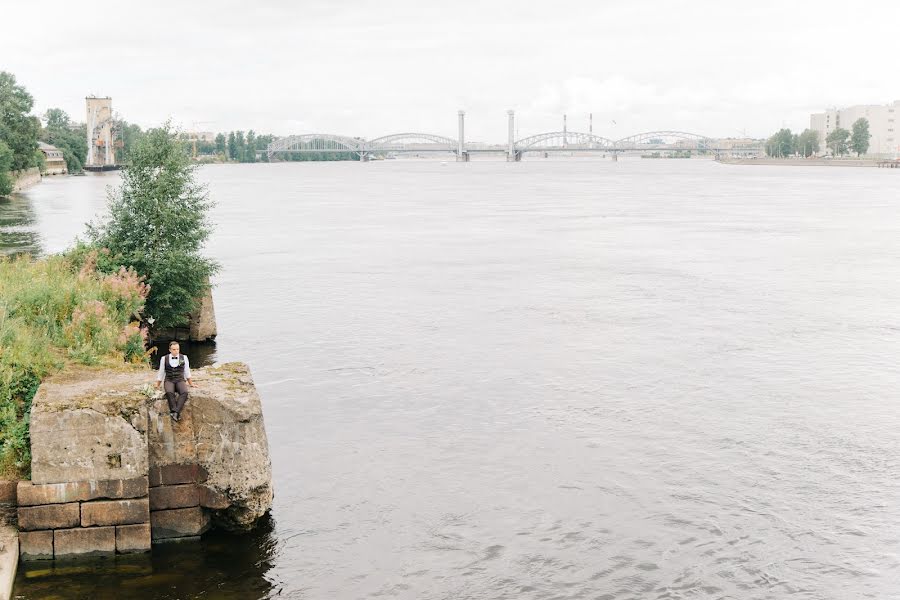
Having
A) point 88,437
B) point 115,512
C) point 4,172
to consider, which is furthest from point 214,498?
point 4,172

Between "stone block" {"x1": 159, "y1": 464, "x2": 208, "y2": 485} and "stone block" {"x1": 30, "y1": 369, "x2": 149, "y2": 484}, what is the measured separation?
1.57ft

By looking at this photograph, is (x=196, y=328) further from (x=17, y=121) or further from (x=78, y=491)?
(x=17, y=121)

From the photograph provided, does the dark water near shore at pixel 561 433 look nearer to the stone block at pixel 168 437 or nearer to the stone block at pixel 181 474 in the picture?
the stone block at pixel 181 474

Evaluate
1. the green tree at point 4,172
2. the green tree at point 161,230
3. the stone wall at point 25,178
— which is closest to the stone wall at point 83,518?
the green tree at point 161,230

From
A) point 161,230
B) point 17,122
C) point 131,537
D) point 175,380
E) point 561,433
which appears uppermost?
point 17,122

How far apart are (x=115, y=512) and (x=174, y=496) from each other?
0.93 metres

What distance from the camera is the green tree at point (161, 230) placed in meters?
28.4

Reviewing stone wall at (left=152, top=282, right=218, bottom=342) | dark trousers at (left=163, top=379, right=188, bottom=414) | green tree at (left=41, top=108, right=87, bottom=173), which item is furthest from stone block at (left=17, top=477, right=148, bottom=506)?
green tree at (left=41, top=108, right=87, bottom=173)

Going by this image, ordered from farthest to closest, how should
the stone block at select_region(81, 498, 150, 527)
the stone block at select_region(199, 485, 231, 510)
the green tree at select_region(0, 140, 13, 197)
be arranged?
the green tree at select_region(0, 140, 13, 197)
the stone block at select_region(199, 485, 231, 510)
the stone block at select_region(81, 498, 150, 527)

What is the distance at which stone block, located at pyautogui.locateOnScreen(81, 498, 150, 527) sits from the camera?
14.8 metres

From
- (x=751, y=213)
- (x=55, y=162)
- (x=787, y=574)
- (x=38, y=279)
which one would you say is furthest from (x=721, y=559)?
(x=55, y=162)

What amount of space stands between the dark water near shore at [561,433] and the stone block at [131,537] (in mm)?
300

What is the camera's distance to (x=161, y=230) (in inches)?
1160

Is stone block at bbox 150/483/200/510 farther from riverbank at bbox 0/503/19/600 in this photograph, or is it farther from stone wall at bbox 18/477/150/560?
riverbank at bbox 0/503/19/600
